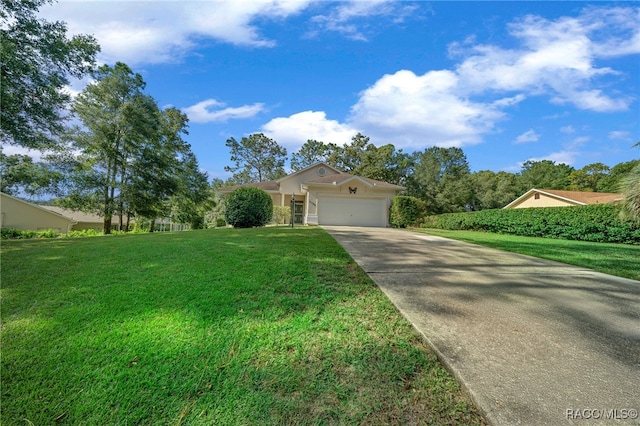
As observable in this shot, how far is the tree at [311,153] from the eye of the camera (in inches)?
1511

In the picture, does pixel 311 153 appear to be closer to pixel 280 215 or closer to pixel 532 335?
pixel 280 215

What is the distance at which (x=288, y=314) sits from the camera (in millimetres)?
2686

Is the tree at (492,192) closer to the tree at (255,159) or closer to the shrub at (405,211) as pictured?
the shrub at (405,211)

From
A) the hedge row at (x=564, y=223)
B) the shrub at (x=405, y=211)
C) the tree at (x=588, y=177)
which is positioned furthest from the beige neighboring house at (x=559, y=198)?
the tree at (x=588, y=177)

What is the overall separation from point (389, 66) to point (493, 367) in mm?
14355

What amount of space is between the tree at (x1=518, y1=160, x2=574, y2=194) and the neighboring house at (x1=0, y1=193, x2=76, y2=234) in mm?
53546

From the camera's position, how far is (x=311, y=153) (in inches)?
1575

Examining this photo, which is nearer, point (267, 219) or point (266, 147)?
point (267, 219)

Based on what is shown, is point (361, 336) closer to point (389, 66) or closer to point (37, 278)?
point (37, 278)

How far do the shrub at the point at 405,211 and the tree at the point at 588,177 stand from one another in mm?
32770

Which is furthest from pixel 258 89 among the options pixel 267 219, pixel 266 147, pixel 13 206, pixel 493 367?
pixel 266 147

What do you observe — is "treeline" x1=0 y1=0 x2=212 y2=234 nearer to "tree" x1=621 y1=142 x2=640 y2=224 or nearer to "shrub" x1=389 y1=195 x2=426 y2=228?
"tree" x1=621 y1=142 x2=640 y2=224

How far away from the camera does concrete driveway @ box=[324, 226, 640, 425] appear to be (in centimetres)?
158

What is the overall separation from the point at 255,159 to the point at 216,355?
1617 inches
